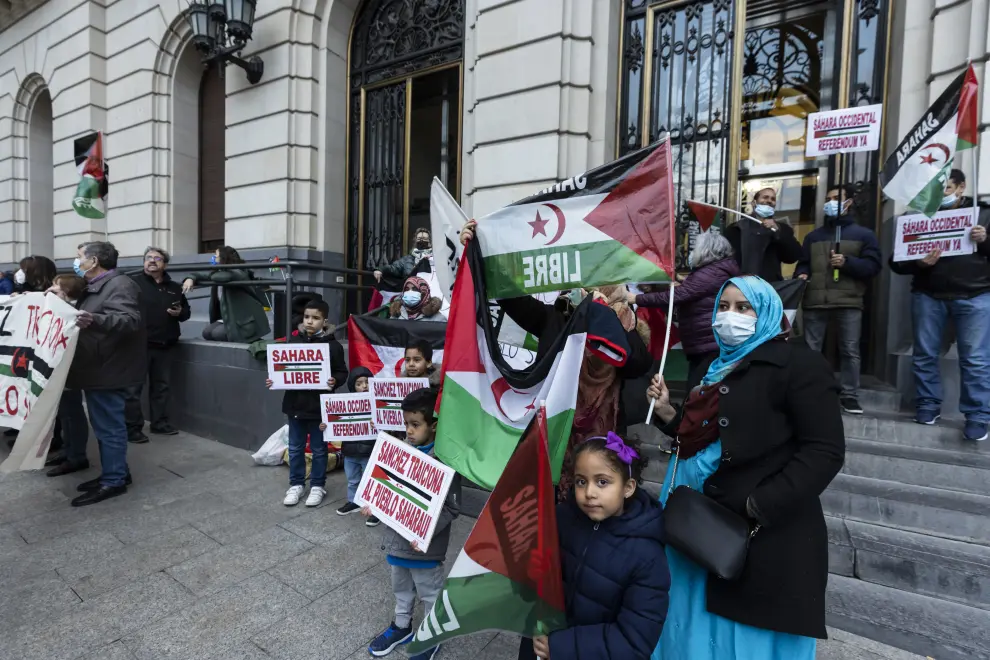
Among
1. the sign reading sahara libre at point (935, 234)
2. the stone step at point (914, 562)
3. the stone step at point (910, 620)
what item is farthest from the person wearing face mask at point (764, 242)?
the stone step at point (910, 620)

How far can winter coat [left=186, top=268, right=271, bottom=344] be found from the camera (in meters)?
6.89

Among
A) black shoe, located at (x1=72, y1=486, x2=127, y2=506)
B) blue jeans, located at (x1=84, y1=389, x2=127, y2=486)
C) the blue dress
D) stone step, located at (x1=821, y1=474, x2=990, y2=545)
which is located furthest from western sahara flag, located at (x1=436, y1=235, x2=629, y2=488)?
black shoe, located at (x1=72, y1=486, x2=127, y2=506)

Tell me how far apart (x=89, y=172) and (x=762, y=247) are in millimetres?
12562

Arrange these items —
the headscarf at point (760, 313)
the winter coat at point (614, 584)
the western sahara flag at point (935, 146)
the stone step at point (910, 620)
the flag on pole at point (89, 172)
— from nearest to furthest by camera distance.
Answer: the winter coat at point (614, 584)
the headscarf at point (760, 313)
the stone step at point (910, 620)
the western sahara flag at point (935, 146)
the flag on pole at point (89, 172)

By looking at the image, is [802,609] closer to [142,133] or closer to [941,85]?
[941,85]

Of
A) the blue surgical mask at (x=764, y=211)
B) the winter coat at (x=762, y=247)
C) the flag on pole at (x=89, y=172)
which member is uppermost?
the flag on pole at (x=89, y=172)

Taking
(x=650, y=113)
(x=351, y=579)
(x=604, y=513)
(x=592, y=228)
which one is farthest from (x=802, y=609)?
(x=650, y=113)

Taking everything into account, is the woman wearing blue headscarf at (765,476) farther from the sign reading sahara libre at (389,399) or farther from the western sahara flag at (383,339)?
the western sahara flag at (383,339)

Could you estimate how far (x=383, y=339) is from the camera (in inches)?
205

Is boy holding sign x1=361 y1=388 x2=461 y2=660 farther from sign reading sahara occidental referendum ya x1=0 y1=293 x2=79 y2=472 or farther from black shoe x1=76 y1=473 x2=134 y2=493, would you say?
black shoe x1=76 y1=473 x2=134 y2=493

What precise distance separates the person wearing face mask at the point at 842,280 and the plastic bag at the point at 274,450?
5.24 meters

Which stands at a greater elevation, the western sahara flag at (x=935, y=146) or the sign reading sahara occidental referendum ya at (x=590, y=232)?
the western sahara flag at (x=935, y=146)

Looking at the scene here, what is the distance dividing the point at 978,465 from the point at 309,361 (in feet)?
16.4

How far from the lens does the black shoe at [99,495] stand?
15.1 feet
